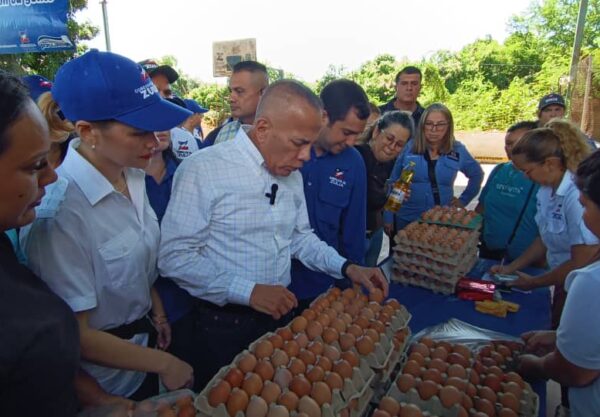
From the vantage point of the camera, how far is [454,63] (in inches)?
869

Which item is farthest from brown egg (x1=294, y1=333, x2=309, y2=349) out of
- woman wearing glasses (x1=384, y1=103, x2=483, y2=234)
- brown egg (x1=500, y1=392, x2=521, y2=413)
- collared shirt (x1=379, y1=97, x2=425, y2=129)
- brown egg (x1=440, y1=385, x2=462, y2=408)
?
collared shirt (x1=379, y1=97, x2=425, y2=129)

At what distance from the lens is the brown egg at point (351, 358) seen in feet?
4.61

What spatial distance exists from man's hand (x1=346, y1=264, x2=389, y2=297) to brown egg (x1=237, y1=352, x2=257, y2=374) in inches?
32.3

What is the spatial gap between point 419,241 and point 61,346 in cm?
240

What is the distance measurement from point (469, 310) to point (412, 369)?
3.76ft

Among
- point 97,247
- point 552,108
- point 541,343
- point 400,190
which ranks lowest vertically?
point 541,343

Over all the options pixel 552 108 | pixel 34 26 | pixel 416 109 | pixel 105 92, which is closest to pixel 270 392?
pixel 105 92

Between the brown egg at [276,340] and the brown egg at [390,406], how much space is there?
0.39 m

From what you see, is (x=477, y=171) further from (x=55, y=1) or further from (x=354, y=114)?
(x=55, y=1)

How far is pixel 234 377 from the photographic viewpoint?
1.26m

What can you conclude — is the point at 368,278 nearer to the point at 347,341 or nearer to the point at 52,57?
the point at 347,341

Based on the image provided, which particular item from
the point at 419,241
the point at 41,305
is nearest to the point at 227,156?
the point at 41,305

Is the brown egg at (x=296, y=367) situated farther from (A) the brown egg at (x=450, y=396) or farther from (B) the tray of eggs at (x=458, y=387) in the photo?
(A) the brown egg at (x=450, y=396)

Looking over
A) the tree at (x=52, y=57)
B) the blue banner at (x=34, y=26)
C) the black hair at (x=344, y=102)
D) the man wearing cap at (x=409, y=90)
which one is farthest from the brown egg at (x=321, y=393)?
the tree at (x=52, y=57)
